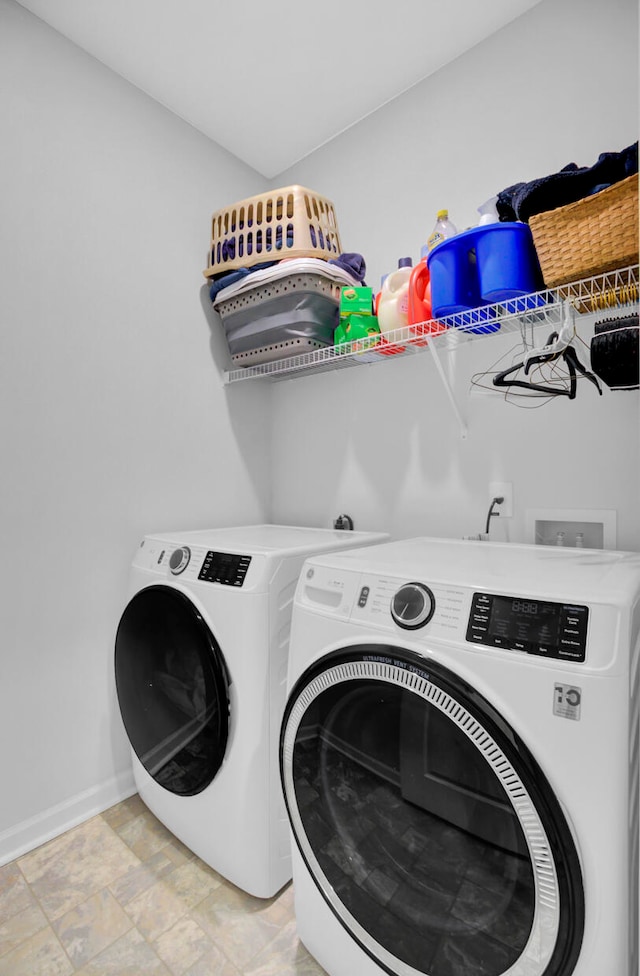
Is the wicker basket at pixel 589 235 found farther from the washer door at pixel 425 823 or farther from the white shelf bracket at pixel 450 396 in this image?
the washer door at pixel 425 823

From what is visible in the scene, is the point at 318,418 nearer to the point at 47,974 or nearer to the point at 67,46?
the point at 67,46

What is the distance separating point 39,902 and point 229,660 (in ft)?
2.82

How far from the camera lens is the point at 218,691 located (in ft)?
4.24

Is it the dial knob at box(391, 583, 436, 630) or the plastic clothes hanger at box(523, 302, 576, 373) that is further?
the plastic clothes hanger at box(523, 302, 576, 373)

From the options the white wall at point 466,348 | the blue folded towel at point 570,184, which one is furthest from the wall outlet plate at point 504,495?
the blue folded towel at point 570,184

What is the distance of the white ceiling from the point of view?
1.59m

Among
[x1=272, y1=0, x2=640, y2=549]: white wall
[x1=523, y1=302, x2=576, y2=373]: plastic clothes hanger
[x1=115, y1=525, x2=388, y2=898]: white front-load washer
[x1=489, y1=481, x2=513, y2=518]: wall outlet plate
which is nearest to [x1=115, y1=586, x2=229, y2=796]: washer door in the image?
[x1=115, y1=525, x2=388, y2=898]: white front-load washer

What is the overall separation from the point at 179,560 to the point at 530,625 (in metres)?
1.05

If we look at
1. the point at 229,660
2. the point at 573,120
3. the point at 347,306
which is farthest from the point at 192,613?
the point at 573,120

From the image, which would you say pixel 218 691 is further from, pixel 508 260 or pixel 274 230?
pixel 274 230

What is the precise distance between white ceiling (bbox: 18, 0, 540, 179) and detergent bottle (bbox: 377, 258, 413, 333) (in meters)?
0.78

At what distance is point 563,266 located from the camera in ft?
3.68

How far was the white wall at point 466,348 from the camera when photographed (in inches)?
57.1

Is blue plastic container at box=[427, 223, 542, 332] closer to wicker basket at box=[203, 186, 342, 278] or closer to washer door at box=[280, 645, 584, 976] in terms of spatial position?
wicker basket at box=[203, 186, 342, 278]
